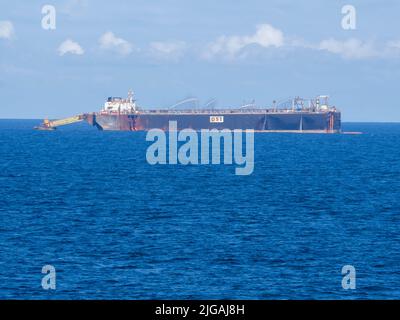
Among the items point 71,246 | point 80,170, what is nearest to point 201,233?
point 71,246

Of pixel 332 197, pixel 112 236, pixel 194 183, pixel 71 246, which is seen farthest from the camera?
pixel 194 183

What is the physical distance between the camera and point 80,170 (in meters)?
104

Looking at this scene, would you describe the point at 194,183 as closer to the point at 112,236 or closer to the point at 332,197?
the point at 332,197

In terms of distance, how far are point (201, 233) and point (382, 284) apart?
52.1 feet

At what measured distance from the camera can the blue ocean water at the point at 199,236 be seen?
1248 inches

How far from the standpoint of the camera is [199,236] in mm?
44688

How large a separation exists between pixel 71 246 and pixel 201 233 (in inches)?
342

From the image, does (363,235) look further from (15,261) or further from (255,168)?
(255,168)

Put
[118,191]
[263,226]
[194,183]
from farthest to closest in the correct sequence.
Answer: [194,183], [118,191], [263,226]

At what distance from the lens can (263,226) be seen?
163ft

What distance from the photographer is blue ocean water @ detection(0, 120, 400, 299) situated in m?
31.7
